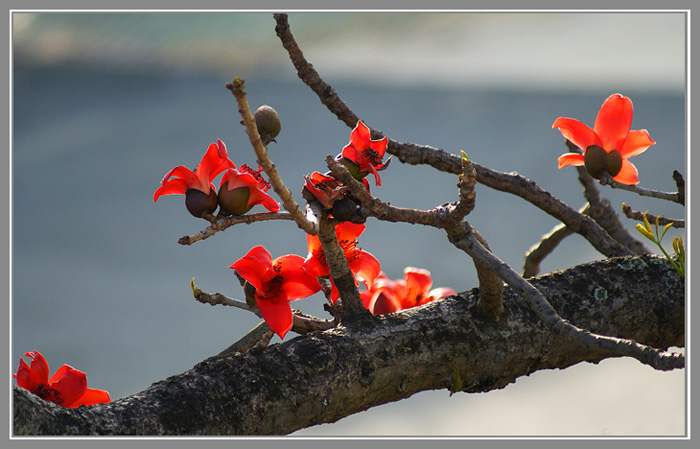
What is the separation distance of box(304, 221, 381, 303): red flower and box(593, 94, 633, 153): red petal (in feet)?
0.63

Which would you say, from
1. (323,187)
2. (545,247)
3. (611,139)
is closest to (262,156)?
(323,187)

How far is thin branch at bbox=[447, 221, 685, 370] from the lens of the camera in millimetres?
356

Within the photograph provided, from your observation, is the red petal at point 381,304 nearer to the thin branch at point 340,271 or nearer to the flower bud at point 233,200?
the thin branch at point 340,271

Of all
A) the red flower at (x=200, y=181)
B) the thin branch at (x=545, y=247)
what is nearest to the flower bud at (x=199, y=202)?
the red flower at (x=200, y=181)

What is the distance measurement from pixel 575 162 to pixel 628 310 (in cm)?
14

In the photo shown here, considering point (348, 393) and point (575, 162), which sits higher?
point (575, 162)

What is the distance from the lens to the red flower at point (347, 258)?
48cm

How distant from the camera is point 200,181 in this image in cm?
42

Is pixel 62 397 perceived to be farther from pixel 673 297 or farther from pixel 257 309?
pixel 673 297

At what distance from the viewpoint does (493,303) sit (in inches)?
19.6

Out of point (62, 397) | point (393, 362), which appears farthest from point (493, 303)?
point (62, 397)

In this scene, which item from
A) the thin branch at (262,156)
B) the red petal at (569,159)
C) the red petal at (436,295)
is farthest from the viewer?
the red petal at (436,295)

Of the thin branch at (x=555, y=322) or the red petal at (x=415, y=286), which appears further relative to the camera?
the red petal at (x=415, y=286)

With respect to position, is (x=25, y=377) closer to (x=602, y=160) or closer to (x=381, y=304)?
(x=381, y=304)
